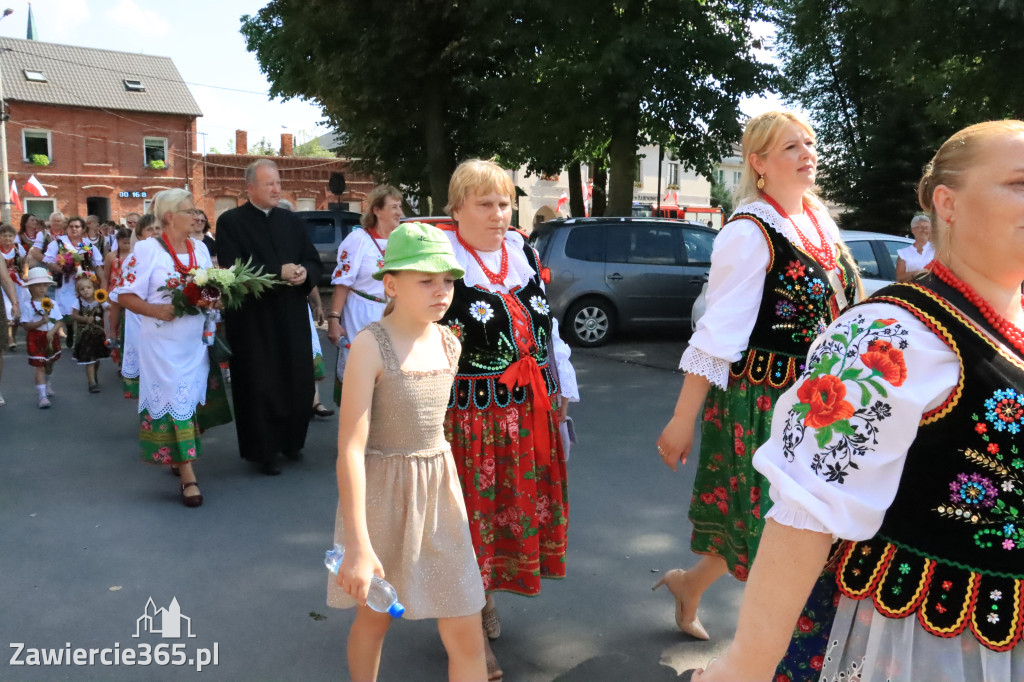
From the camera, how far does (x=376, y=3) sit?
17.4 metres

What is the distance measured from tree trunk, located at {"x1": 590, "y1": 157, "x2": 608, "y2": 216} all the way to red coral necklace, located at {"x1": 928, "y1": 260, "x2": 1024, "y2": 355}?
19.5 m

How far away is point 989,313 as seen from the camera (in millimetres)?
1608

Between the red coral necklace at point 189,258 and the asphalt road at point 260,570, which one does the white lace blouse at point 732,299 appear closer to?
the asphalt road at point 260,570

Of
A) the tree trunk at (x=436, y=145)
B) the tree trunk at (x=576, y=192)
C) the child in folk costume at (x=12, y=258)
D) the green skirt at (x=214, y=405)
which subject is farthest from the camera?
the tree trunk at (x=576, y=192)

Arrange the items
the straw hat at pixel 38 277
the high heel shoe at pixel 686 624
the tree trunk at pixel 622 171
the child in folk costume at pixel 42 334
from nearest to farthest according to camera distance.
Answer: the high heel shoe at pixel 686 624
the child in folk costume at pixel 42 334
the straw hat at pixel 38 277
the tree trunk at pixel 622 171

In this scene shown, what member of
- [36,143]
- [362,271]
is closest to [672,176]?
[36,143]

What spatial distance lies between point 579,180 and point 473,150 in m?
2.77

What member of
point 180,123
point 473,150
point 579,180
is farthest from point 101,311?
point 180,123

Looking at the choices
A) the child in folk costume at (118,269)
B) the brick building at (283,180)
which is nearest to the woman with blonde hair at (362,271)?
the child in folk costume at (118,269)

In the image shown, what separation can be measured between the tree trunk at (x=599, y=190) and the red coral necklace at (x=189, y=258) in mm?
15410

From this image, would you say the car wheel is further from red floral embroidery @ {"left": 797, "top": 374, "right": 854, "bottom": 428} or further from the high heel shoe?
red floral embroidery @ {"left": 797, "top": 374, "right": 854, "bottom": 428}

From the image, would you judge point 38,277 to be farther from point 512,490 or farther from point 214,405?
point 512,490

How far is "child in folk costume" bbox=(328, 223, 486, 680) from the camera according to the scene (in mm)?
2893

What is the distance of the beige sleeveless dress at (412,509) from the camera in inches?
114
